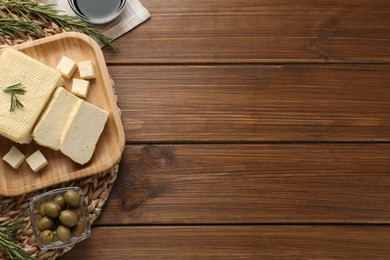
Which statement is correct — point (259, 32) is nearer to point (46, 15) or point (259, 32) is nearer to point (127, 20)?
point (127, 20)

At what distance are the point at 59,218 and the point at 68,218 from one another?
27mm

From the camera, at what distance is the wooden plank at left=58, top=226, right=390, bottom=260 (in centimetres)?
115

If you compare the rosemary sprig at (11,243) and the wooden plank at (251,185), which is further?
the wooden plank at (251,185)

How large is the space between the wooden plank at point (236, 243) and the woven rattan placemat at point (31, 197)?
0.05 meters

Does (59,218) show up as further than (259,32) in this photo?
No

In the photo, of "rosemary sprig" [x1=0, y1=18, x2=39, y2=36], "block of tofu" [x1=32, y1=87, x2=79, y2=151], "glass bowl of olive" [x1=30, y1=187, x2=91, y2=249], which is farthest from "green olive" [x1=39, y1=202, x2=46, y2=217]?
"rosemary sprig" [x1=0, y1=18, x2=39, y2=36]

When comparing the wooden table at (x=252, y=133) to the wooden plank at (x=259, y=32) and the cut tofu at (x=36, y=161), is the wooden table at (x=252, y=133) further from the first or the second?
the cut tofu at (x=36, y=161)

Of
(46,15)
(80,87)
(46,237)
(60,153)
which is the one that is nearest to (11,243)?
(46,237)

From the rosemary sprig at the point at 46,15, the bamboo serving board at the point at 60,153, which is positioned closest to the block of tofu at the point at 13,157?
the bamboo serving board at the point at 60,153

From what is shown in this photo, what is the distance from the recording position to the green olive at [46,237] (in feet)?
3.44

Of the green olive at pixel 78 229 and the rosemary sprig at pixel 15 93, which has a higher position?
the rosemary sprig at pixel 15 93

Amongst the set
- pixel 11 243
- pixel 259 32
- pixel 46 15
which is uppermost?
pixel 259 32

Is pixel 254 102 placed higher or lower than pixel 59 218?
higher

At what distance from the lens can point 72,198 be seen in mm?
1054
